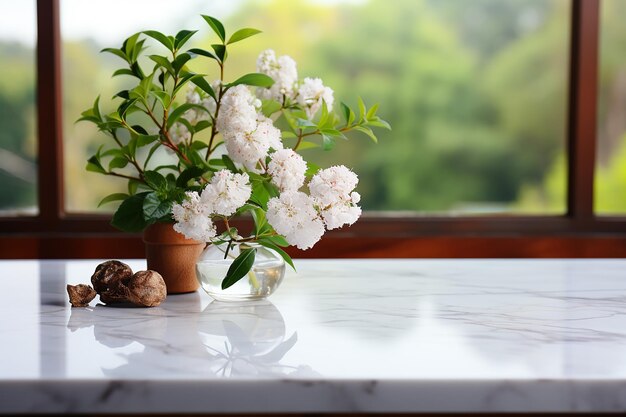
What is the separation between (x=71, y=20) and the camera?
2.50m

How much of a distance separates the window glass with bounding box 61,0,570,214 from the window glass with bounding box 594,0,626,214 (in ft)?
1.01

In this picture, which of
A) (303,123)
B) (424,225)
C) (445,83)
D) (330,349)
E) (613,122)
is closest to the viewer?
(330,349)

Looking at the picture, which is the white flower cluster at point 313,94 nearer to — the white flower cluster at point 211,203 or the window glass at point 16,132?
the white flower cluster at point 211,203

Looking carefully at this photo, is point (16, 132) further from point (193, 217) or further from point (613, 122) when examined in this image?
point (613, 122)

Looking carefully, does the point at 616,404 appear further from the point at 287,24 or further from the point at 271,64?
the point at 287,24

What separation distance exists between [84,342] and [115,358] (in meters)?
0.10

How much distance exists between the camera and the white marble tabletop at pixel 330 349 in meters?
0.78

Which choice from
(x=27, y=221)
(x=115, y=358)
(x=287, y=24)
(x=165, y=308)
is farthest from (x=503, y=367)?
(x=287, y=24)

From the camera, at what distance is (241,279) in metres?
1.18

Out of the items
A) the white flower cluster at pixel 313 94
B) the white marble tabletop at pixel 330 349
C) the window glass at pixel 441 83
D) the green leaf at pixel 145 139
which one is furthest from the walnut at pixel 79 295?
the window glass at pixel 441 83

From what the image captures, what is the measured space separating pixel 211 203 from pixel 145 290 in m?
0.17

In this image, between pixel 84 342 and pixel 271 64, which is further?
pixel 271 64

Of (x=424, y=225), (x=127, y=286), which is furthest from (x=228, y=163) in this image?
(x=424, y=225)

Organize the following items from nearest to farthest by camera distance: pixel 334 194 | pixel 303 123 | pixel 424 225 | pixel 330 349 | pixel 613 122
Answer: pixel 330 349 → pixel 334 194 → pixel 303 123 → pixel 424 225 → pixel 613 122
